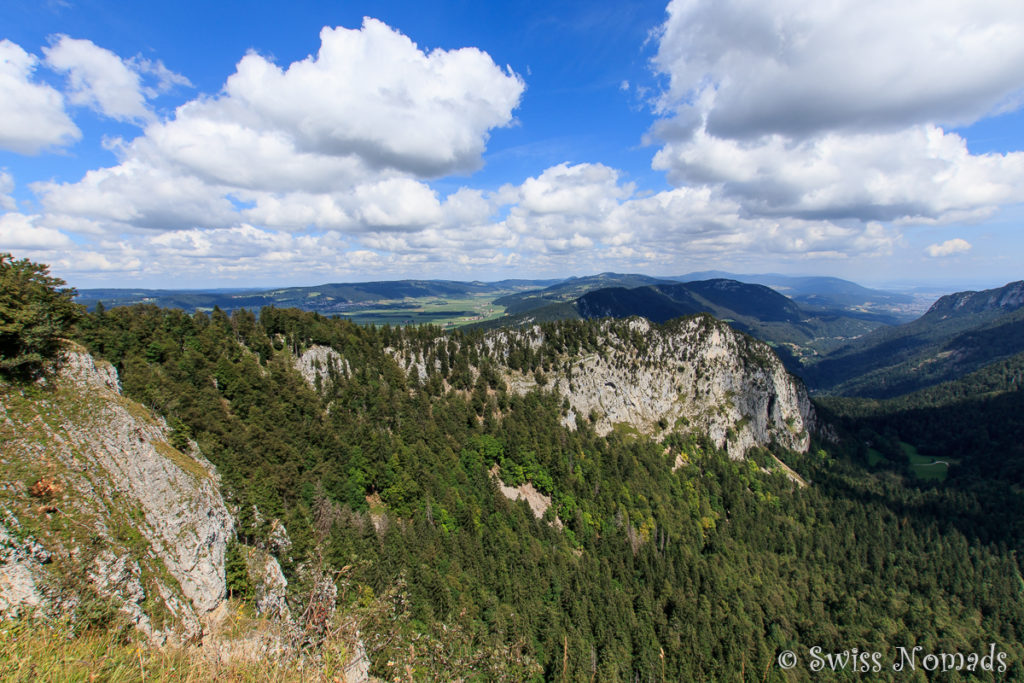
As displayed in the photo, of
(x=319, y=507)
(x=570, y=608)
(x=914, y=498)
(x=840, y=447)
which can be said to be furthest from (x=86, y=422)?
(x=840, y=447)

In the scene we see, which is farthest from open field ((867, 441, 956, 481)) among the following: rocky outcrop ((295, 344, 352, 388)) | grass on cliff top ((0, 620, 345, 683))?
grass on cliff top ((0, 620, 345, 683))

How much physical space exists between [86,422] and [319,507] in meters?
31.8

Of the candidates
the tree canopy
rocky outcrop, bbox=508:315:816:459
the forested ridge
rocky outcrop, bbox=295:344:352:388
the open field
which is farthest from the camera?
the open field

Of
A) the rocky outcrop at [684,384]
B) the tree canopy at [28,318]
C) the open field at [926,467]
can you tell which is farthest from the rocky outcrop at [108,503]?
the open field at [926,467]

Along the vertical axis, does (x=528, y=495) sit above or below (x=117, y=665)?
below

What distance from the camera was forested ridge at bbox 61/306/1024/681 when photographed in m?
56.3

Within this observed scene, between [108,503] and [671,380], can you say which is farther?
[671,380]

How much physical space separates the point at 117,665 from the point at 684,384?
165872 mm

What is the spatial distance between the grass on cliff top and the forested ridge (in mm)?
5859

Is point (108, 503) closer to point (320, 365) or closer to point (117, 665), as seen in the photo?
point (117, 665)

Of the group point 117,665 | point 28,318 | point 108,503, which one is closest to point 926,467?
point 117,665

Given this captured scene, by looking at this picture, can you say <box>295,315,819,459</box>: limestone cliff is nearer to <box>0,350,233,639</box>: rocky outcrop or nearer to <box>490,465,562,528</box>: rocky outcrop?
<box>490,465,562,528</box>: rocky outcrop

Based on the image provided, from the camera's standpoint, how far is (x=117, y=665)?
918cm

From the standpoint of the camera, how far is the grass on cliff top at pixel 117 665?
26.8 feet
